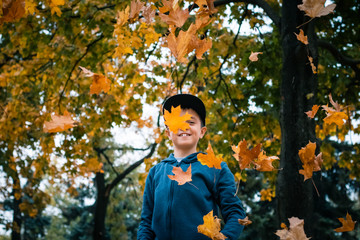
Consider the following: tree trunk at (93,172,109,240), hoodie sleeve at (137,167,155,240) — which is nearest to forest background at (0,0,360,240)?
hoodie sleeve at (137,167,155,240)

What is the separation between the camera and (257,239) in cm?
1486

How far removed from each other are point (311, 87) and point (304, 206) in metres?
1.03

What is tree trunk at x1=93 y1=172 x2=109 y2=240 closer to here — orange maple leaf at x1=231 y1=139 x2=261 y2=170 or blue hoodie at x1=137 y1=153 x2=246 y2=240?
blue hoodie at x1=137 y1=153 x2=246 y2=240

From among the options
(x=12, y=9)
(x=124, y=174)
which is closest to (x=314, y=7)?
(x=12, y=9)

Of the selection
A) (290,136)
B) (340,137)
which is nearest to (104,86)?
(290,136)

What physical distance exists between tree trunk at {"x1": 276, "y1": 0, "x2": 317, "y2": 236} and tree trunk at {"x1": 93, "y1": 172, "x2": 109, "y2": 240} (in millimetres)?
8491

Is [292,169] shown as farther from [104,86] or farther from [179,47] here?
[104,86]

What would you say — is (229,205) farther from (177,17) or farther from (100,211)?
(100,211)

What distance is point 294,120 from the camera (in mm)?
2559

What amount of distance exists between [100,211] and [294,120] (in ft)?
29.0

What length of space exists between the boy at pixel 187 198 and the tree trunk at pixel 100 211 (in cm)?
870

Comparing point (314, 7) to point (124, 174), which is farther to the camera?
point (124, 174)

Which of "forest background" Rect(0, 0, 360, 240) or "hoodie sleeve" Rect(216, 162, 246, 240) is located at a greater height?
→ "forest background" Rect(0, 0, 360, 240)

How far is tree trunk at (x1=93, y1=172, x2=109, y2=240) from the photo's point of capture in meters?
9.76
